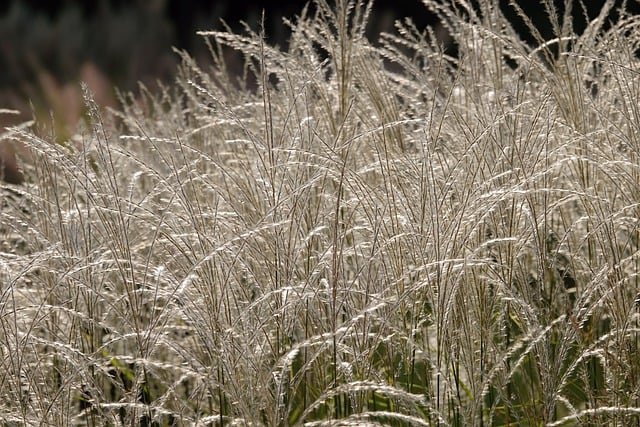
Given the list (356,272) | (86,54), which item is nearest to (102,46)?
(86,54)

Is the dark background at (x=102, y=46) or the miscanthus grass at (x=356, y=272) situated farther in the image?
the dark background at (x=102, y=46)

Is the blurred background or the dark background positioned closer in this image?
the blurred background

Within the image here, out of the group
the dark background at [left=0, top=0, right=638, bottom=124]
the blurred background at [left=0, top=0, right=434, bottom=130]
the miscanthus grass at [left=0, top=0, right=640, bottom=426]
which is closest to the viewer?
the miscanthus grass at [left=0, top=0, right=640, bottom=426]

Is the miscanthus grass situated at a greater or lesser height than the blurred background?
greater

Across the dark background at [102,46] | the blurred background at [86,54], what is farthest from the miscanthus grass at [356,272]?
the blurred background at [86,54]

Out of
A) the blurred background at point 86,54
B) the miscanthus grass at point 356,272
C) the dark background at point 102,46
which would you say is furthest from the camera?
the dark background at point 102,46

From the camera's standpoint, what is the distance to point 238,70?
21.1 ft

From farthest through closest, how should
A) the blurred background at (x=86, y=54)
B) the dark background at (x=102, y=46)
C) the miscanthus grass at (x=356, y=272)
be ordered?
the dark background at (x=102, y=46) < the blurred background at (x=86, y=54) < the miscanthus grass at (x=356, y=272)

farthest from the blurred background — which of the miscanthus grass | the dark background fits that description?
the miscanthus grass

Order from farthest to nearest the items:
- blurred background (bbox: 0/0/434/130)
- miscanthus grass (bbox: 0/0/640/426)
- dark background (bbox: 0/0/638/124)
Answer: dark background (bbox: 0/0/638/124) → blurred background (bbox: 0/0/434/130) → miscanthus grass (bbox: 0/0/640/426)

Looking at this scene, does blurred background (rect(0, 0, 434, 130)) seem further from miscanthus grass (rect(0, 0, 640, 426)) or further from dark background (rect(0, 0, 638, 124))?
miscanthus grass (rect(0, 0, 640, 426))

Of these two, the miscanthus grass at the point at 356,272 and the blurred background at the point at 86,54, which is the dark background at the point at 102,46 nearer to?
the blurred background at the point at 86,54

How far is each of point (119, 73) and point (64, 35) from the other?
68 cm

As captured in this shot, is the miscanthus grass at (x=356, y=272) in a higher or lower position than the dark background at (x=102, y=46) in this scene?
higher
